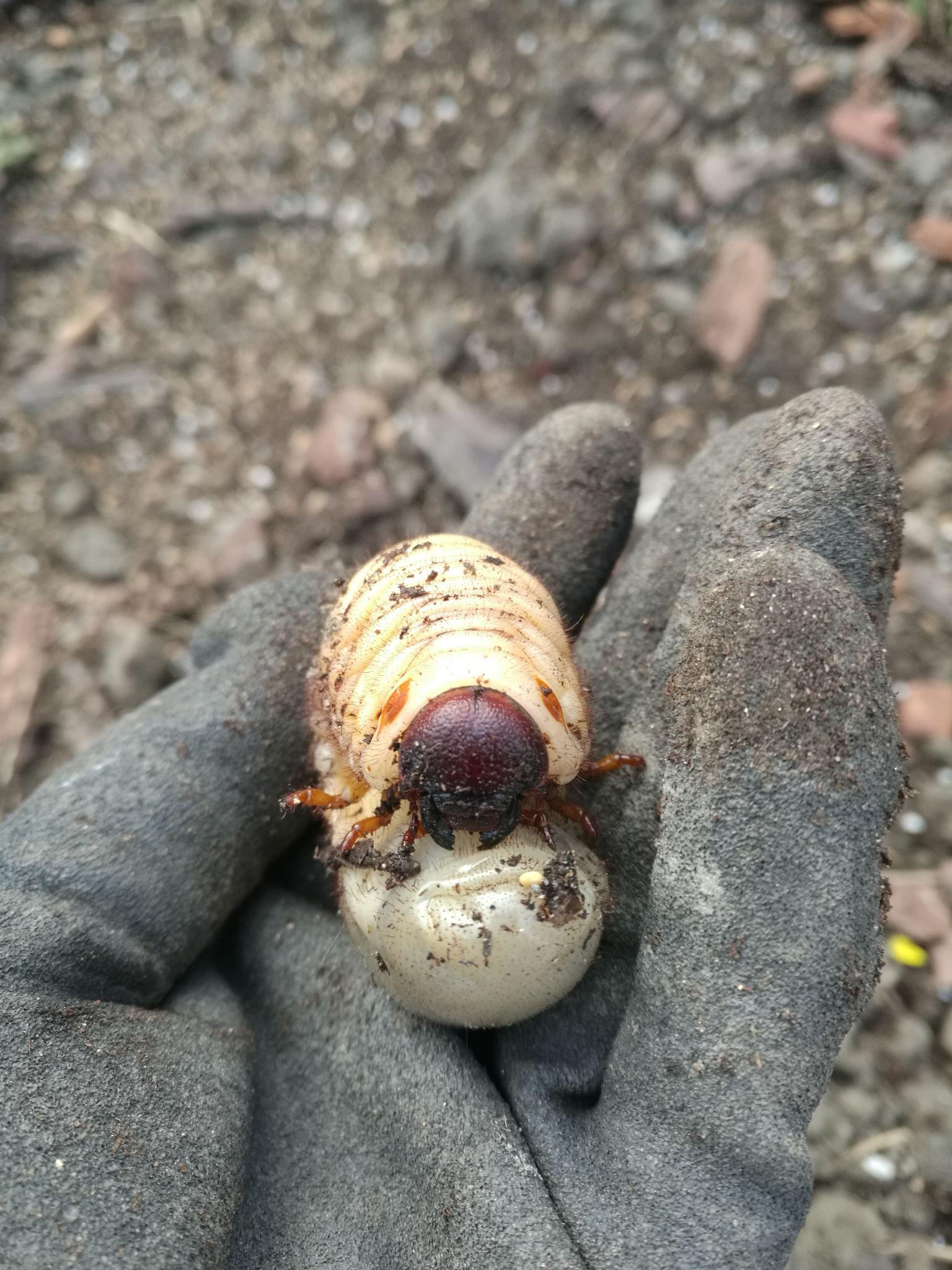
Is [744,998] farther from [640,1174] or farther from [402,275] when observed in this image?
[402,275]

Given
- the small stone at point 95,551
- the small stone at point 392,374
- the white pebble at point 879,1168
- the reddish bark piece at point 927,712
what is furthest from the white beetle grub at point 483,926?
the small stone at point 392,374

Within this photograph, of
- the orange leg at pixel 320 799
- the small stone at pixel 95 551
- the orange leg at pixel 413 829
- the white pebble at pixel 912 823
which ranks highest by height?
the orange leg at pixel 413 829

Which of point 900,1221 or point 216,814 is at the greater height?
point 216,814

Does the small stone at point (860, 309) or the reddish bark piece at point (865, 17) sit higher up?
the reddish bark piece at point (865, 17)

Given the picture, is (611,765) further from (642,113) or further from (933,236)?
(642,113)

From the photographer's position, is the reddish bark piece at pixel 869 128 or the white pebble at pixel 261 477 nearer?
the reddish bark piece at pixel 869 128

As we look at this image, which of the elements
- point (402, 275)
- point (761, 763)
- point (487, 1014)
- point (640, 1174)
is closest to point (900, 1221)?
point (640, 1174)

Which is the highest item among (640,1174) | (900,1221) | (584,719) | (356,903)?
(584,719)

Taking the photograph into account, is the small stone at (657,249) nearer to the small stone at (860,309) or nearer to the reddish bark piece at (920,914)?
the small stone at (860,309)
